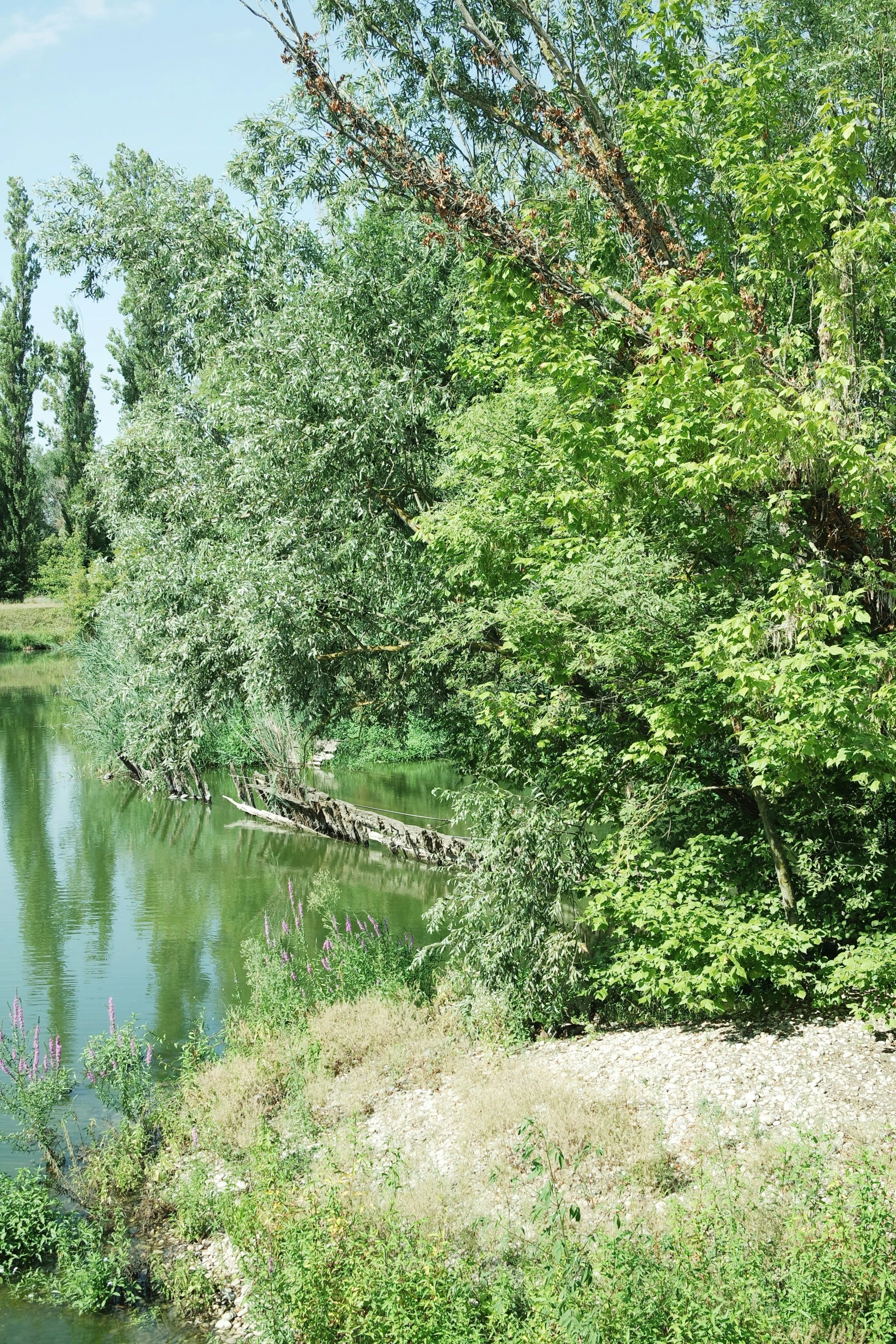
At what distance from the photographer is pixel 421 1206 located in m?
6.63

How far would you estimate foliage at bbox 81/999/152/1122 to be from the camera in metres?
9.00

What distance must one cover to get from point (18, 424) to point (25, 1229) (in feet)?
155

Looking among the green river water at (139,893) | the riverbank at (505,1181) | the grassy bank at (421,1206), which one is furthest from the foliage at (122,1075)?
the green river water at (139,893)

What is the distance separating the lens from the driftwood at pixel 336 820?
766 inches

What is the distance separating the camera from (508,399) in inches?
428

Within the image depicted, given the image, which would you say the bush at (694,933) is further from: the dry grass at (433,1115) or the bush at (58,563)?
the bush at (58,563)

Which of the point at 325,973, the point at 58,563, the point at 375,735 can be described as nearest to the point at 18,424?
the point at 58,563

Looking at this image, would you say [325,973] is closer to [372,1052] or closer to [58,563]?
[372,1052]

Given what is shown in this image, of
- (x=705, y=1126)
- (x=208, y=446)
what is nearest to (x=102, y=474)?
(x=208, y=446)

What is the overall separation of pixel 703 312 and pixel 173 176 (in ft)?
28.6

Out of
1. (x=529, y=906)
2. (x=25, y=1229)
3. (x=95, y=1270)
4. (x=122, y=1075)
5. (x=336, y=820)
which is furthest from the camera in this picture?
(x=336, y=820)

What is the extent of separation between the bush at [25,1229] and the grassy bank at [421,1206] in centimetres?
2

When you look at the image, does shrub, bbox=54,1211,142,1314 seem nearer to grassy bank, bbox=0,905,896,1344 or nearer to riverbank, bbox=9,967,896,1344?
grassy bank, bbox=0,905,896,1344

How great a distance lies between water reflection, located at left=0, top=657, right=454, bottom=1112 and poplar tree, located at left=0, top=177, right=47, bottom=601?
78.6 feet
